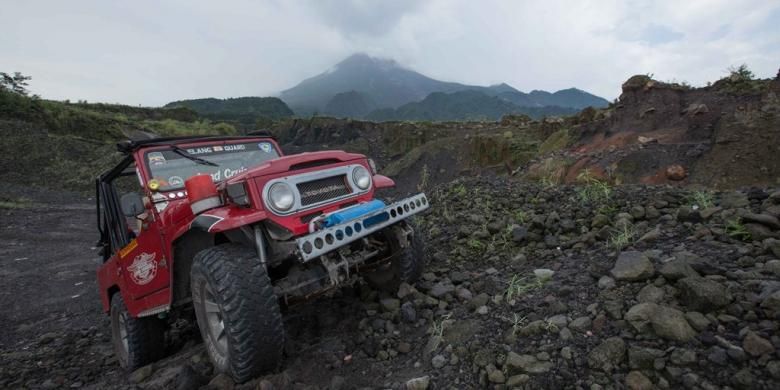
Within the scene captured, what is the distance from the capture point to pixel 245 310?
2.47 meters

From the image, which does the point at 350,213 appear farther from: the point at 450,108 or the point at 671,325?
the point at 450,108

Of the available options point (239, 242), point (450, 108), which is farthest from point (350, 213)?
point (450, 108)

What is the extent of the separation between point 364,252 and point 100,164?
25427 millimetres

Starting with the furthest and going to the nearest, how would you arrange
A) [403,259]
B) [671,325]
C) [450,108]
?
[450,108] → [403,259] → [671,325]

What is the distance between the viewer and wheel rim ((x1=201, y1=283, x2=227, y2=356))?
2.84 meters

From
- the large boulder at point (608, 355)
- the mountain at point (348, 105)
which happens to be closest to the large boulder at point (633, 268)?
the large boulder at point (608, 355)

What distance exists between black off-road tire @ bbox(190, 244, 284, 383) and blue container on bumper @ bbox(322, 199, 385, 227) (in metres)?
0.52

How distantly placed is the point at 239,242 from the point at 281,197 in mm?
465

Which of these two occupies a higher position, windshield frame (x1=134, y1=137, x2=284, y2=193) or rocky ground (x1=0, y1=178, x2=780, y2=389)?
windshield frame (x1=134, y1=137, x2=284, y2=193)

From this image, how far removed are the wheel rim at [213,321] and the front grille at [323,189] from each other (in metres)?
0.90

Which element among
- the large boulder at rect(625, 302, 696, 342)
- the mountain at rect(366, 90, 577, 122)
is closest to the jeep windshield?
the large boulder at rect(625, 302, 696, 342)

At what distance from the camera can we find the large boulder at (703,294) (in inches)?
83.4

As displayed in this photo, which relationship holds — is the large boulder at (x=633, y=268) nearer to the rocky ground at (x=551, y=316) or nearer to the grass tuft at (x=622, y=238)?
the rocky ground at (x=551, y=316)

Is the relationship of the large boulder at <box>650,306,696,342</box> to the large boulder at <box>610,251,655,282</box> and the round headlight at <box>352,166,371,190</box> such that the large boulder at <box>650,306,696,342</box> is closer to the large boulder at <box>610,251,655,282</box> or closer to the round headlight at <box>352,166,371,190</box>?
the large boulder at <box>610,251,655,282</box>
